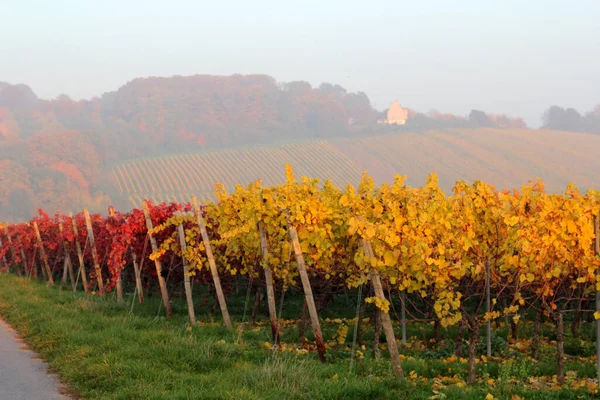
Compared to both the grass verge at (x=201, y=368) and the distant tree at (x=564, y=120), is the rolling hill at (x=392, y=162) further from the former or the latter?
the grass verge at (x=201, y=368)

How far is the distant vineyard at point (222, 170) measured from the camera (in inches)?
2881

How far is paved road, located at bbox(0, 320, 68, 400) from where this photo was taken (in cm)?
608

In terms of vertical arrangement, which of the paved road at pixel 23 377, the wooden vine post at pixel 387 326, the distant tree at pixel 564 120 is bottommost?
the paved road at pixel 23 377

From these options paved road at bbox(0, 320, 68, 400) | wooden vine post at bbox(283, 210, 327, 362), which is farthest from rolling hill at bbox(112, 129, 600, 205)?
paved road at bbox(0, 320, 68, 400)

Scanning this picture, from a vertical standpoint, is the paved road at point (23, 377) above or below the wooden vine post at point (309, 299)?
below

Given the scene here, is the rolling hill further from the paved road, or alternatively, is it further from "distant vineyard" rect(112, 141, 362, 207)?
the paved road

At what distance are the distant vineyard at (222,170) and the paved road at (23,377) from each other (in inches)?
2334

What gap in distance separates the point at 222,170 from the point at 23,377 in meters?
75.9

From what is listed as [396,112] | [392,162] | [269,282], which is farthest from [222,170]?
[269,282]

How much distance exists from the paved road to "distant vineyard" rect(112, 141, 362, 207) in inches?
2334

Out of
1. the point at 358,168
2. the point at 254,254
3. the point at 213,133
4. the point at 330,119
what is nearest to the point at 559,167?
the point at 358,168

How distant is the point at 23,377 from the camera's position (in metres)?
6.80

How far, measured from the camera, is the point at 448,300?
21.8 feet

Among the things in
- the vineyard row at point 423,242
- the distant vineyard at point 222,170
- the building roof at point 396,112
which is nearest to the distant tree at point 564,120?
the building roof at point 396,112
